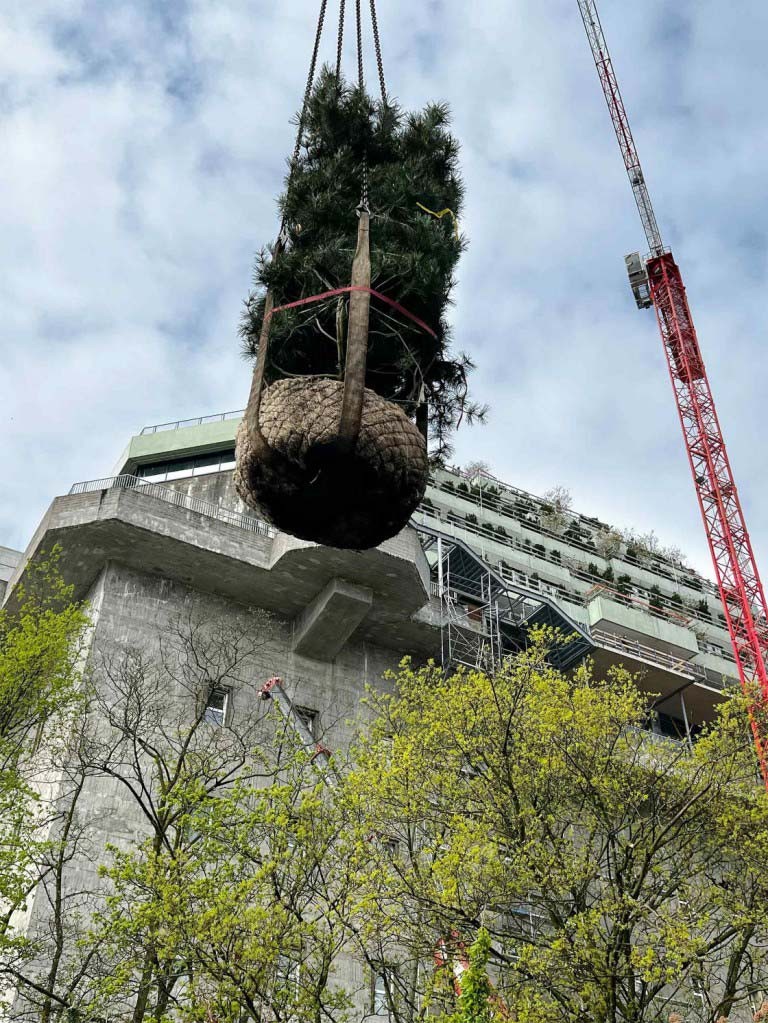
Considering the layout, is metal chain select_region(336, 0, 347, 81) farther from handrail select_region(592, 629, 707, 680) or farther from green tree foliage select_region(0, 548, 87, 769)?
handrail select_region(592, 629, 707, 680)

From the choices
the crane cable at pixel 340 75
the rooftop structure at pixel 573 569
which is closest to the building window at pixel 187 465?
the rooftop structure at pixel 573 569

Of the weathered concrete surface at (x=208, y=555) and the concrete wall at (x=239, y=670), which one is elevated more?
the weathered concrete surface at (x=208, y=555)

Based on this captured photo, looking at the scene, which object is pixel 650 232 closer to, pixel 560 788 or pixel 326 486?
pixel 560 788

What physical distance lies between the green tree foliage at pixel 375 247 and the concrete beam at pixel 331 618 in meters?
15.8

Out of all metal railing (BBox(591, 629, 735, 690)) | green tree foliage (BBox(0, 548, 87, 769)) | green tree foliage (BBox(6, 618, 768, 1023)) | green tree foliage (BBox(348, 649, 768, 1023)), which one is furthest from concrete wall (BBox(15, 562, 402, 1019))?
metal railing (BBox(591, 629, 735, 690))

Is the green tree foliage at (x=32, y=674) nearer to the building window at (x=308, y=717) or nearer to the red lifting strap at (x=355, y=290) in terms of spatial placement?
the building window at (x=308, y=717)

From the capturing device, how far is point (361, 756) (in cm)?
1636

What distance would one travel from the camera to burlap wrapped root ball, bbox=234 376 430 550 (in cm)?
732

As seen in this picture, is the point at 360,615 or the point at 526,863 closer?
the point at 526,863

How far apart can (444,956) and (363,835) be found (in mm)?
1901

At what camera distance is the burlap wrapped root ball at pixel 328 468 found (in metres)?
7.32

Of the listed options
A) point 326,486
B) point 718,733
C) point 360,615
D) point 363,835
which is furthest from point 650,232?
point 326,486

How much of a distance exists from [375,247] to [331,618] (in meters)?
17.2

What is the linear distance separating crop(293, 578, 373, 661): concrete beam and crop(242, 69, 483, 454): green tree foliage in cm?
1582
